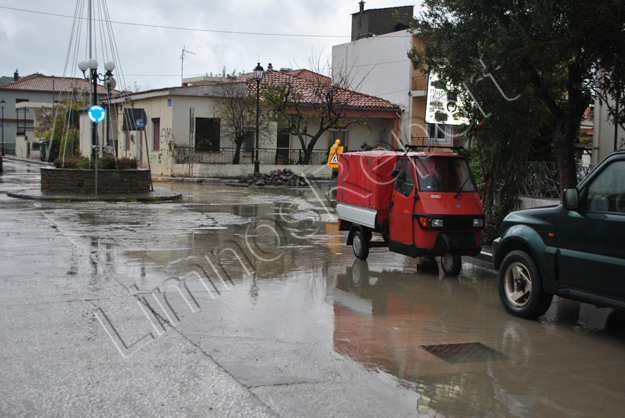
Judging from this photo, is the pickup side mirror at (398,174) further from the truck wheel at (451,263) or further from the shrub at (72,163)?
the shrub at (72,163)

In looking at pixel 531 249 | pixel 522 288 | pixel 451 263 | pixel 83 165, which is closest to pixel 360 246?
pixel 451 263

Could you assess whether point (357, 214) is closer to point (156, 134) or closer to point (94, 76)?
point (94, 76)

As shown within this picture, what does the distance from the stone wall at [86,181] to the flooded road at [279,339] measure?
9817 mm

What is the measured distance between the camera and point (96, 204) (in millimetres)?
18391

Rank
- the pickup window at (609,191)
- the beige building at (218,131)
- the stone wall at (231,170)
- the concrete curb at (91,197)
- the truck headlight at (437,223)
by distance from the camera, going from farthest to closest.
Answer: the beige building at (218,131) < the stone wall at (231,170) < the concrete curb at (91,197) < the truck headlight at (437,223) < the pickup window at (609,191)

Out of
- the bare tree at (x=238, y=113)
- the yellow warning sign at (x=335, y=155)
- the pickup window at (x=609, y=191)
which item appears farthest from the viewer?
the bare tree at (x=238, y=113)

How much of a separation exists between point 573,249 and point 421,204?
118 inches

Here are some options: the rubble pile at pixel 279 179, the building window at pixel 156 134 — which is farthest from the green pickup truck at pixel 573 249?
the building window at pixel 156 134

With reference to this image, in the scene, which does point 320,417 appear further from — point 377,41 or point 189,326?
point 377,41

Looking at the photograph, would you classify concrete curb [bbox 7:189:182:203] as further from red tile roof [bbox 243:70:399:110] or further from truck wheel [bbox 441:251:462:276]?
red tile roof [bbox 243:70:399:110]

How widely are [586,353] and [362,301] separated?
274 centimetres

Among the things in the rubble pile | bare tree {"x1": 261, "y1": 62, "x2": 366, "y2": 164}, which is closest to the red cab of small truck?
the rubble pile

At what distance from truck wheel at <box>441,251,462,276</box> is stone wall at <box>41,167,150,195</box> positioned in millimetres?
14405

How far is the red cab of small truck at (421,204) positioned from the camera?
29.5ft
